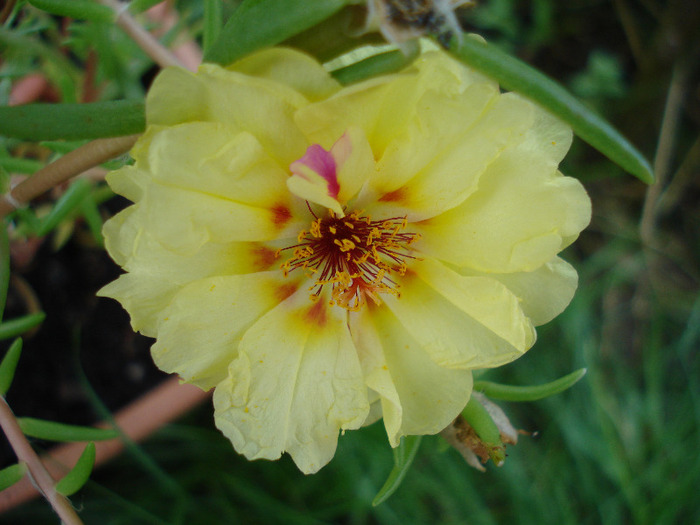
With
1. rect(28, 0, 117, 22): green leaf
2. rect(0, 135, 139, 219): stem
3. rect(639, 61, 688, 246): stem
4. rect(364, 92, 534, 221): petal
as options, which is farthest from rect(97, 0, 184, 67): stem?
rect(639, 61, 688, 246): stem

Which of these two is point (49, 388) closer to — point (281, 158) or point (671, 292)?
point (281, 158)

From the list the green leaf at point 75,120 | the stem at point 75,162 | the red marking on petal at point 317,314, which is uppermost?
the green leaf at point 75,120

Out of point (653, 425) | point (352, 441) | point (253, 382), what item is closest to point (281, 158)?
point (253, 382)

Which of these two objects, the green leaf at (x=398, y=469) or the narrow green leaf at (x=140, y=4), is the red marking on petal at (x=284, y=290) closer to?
the green leaf at (x=398, y=469)

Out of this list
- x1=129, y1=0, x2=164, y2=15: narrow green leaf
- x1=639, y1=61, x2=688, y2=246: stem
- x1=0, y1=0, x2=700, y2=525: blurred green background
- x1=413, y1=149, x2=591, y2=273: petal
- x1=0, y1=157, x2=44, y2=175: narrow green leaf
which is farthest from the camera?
x1=639, y1=61, x2=688, y2=246: stem

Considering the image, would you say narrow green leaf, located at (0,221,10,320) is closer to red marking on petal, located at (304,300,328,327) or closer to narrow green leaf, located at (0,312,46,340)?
narrow green leaf, located at (0,312,46,340)

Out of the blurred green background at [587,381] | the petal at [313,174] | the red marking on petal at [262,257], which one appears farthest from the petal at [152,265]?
the blurred green background at [587,381]

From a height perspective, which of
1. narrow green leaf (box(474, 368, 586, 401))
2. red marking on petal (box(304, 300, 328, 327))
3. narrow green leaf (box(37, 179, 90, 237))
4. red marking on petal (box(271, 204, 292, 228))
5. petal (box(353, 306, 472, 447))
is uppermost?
narrow green leaf (box(37, 179, 90, 237))

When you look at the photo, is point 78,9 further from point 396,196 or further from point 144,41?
point 396,196
